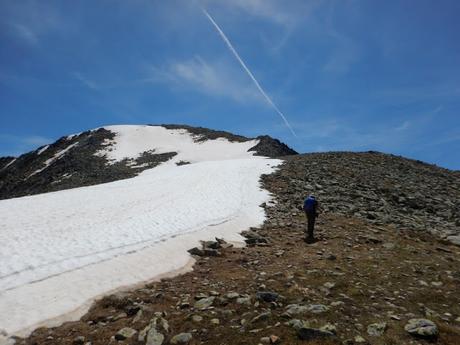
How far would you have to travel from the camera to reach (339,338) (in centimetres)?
855

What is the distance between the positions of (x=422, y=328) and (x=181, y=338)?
5626 millimetres

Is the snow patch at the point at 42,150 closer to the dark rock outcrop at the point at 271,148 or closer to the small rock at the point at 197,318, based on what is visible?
the dark rock outcrop at the point at 271,148

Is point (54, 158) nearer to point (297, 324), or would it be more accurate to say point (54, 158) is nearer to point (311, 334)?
point (297, 324)

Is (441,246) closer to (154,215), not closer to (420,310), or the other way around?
(420,310)

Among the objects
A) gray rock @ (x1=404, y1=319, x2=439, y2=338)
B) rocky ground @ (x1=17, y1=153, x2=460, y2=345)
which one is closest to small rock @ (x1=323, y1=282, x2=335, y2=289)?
rocky ground @ (x1=17, y1=153, x2=460, y2=345)

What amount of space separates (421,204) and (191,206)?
15.7 m

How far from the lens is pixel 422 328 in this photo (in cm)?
881

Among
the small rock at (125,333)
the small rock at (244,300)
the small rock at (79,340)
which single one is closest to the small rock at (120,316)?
the small rock at (125,333)

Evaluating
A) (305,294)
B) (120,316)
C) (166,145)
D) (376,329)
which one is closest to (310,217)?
(305,294)

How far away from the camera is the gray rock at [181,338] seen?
8.96m

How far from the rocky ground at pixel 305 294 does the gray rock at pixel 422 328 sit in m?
0.02

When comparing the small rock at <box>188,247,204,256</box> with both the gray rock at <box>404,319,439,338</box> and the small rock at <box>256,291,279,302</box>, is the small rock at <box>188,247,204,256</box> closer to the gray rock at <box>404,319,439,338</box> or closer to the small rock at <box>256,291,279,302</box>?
the small rock at <box>256,291,279,302</box>

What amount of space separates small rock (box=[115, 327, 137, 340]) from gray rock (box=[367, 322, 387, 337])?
572 cm

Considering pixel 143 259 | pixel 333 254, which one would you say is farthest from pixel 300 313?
pixel 143 259
